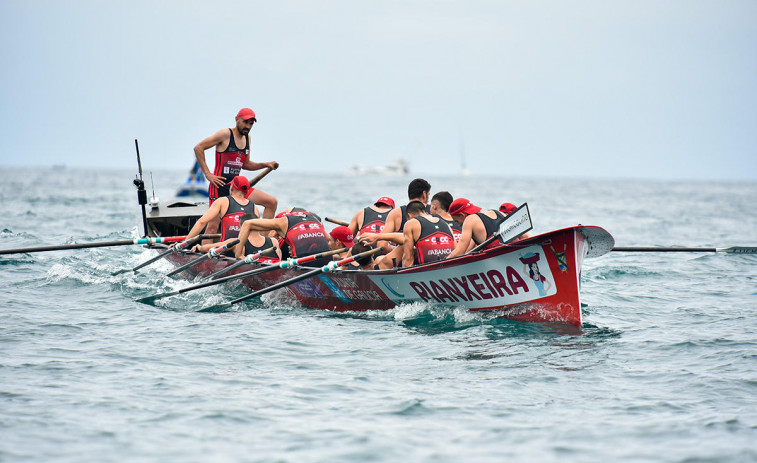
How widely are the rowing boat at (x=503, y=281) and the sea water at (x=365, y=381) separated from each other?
0.20m

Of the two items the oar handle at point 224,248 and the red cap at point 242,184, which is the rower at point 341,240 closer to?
the oar handle at point 224,248

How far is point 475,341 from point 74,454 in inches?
173

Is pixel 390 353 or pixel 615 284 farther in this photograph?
pixel 615 284

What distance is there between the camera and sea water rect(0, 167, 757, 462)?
5262mm

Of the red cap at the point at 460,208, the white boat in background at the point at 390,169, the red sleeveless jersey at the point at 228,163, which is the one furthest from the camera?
the white boat in background at the point at 390,169

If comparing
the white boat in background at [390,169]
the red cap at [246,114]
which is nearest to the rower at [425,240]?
the red cap at [246,114]

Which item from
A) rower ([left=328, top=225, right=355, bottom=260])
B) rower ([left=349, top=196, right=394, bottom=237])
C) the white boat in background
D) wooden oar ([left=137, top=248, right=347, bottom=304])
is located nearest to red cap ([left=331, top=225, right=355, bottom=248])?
rower ([left=328, top=225, right=355, bottom=260])

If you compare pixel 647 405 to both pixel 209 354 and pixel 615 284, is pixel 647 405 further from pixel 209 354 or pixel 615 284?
pixel 615 284

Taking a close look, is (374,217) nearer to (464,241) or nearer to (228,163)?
(464,241)

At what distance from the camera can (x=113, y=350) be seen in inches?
305

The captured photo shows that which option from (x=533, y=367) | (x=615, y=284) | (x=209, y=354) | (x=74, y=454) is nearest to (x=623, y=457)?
(x=533, y=367)

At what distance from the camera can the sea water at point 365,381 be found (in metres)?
5.26

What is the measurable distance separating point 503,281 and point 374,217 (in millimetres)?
2933

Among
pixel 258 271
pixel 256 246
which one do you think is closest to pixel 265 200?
pixel 256 246
